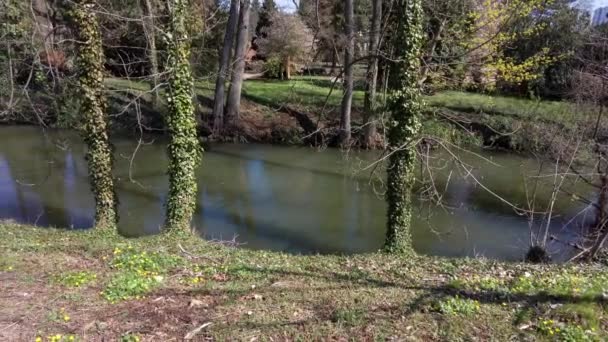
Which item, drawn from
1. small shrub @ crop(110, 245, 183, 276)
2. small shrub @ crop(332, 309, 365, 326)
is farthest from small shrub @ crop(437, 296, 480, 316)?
small shrub @ crop(110, 245, 183, 276)

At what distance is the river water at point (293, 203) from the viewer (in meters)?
10.7

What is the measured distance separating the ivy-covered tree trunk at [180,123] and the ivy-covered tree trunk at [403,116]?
327 centimetres

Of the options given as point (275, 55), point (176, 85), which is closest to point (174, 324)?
point (176, 85)

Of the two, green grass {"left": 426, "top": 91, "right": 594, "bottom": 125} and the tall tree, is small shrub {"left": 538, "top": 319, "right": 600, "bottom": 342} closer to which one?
green grass {"left": 426, "top": 91, "right": 594, "bottom": 125}

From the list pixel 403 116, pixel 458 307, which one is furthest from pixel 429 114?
pixel 458 307

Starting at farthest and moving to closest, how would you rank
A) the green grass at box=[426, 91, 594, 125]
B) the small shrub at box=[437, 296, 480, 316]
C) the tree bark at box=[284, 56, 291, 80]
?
the tree bark at box=[284, 56, 291, 80] → the green grass at box=[426, 91, 594, 125] → the small shrub at box=[437, 296, 480, 316]

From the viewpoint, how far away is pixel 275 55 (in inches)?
1268

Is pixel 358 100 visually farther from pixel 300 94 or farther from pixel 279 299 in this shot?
pixel 279 299

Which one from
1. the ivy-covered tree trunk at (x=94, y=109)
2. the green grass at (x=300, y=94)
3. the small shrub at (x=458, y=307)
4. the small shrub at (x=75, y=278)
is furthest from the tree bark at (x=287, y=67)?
the small shrub at (x=458, y=307)

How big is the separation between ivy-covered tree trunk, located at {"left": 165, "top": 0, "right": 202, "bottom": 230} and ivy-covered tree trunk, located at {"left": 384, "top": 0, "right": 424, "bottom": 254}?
327cm

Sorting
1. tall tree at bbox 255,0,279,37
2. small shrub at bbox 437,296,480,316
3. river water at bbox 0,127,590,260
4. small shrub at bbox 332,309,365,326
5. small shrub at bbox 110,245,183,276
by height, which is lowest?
river water at bbox 0,127,590,260

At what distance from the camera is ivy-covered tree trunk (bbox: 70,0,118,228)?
8.00 metres

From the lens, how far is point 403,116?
315 inches

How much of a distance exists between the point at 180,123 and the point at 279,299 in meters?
4.40
